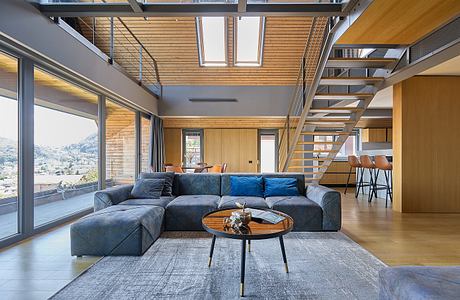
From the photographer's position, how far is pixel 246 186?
422 centimetres

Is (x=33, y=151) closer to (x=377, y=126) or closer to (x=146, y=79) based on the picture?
(x=146, y=79)

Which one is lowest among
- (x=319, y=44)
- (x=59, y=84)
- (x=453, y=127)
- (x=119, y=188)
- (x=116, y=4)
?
(x=119, y=188)

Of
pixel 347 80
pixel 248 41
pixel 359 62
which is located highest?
pixel 248 41

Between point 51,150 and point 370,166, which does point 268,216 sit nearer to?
point 51,150

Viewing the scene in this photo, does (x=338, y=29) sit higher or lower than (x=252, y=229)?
higher

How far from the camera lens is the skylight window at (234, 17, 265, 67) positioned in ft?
19.2

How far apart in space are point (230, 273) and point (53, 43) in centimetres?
351

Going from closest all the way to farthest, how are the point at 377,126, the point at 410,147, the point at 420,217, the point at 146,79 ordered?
the point at 420,217 → the point at 410,147 → the point at 146,79 → the point at 377,126

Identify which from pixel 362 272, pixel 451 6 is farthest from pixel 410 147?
pixel 362 272

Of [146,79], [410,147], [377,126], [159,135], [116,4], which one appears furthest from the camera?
[377,126]

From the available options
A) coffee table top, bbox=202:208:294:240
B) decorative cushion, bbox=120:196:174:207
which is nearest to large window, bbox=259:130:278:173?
decorative cushion, bbox=120:196:174:207

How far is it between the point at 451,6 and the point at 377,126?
21.2 ft

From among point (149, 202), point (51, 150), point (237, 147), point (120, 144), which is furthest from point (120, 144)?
point (237, 147)

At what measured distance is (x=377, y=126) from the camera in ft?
28.0
